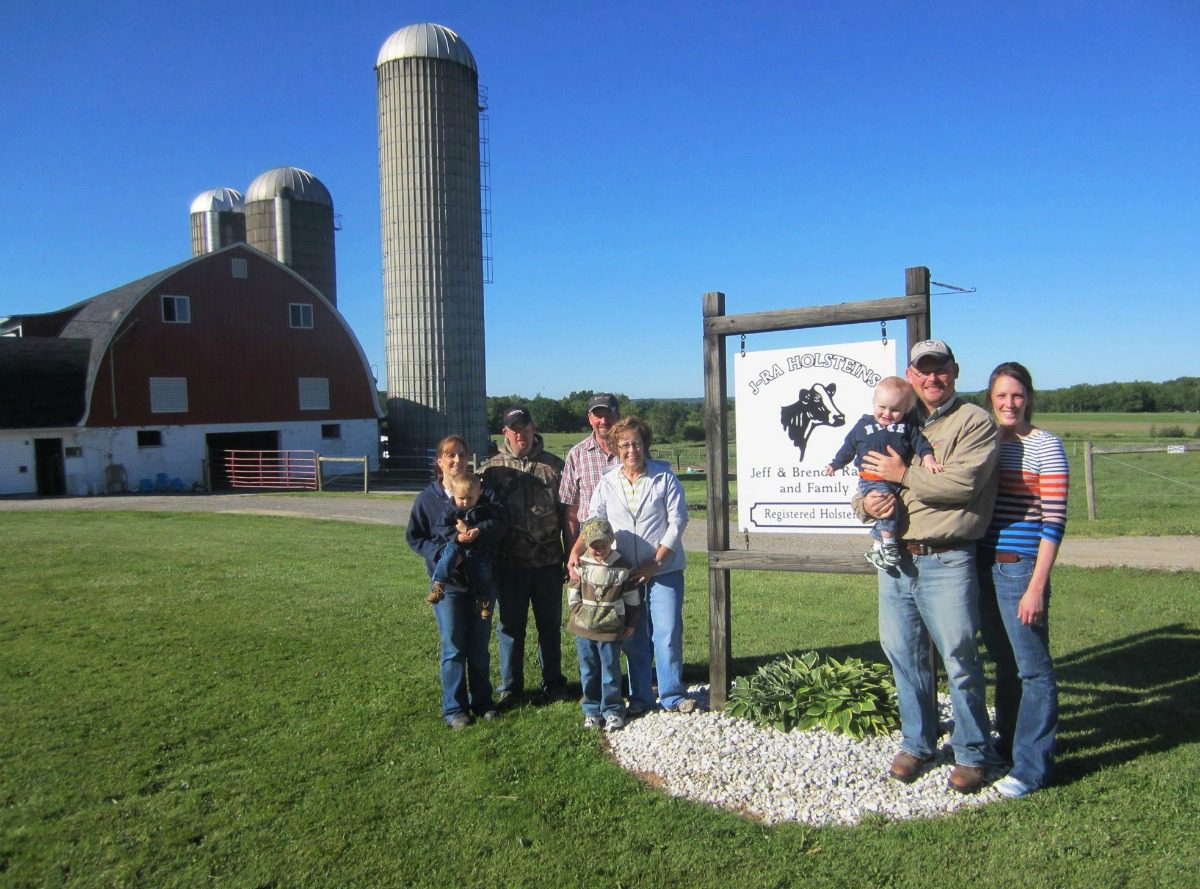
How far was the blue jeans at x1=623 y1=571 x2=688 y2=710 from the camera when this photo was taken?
491 cm

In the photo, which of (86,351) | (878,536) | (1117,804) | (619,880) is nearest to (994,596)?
(878,536)

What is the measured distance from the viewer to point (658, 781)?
4.20 meters

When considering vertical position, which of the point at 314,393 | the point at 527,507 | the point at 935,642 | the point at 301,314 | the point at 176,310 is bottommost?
the point at 935,642

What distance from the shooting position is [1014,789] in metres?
3.81

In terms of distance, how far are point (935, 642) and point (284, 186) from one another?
42.0m

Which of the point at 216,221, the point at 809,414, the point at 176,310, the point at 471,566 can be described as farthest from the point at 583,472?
the point at 216,221

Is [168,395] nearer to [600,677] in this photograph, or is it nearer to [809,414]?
[600,677]

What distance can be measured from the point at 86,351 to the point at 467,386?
1340cm

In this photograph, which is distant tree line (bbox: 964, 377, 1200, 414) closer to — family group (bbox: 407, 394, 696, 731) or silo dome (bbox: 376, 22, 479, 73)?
silo dome (bbox: 376, 22, 479, 73)

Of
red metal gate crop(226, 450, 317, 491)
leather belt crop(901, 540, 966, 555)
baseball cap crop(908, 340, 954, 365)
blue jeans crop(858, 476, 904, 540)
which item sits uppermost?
baseball cap crop(908, 340, 954, 365)

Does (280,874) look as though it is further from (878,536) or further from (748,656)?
(748,656)

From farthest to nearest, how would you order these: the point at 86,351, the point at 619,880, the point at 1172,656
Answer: the point at 86,351
the point at 1172,656
the point at 619,880

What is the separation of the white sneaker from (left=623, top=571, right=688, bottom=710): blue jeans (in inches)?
68.7

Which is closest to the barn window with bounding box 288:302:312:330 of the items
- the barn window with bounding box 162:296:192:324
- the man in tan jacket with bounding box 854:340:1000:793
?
the barn window with bounding box 162:296:192:324
